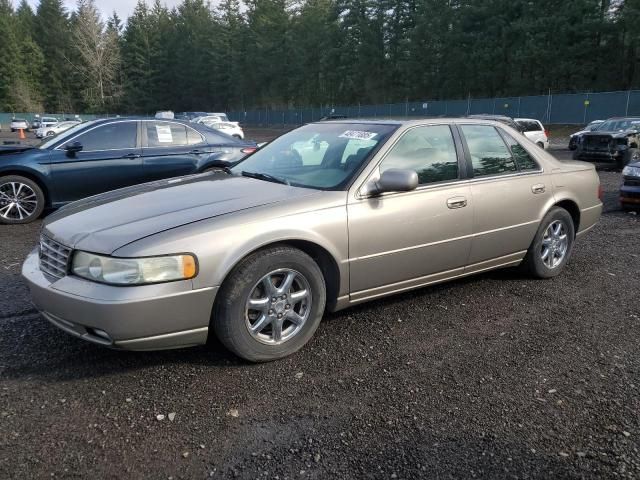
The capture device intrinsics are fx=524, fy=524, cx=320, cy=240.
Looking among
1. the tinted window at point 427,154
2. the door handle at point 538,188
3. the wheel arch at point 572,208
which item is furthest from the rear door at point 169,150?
the wheel arch at point 572,208

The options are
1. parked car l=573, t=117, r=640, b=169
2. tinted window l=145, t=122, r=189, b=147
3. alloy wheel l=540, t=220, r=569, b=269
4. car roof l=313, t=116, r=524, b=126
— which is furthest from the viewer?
parked car l=573, t=117, r=640, b=169

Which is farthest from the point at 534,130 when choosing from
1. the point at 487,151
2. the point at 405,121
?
the point at 405,121

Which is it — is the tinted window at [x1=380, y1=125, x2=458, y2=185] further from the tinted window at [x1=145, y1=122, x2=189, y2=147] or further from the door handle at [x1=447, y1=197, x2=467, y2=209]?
the tinted window at [x1=145, y1=122, x2=189, y2=147]

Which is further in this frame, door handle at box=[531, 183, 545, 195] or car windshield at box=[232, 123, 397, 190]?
door handle at box=[531, 183, 545, 195]

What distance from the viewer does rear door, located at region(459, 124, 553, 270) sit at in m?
4.31

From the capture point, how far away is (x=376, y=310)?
4.22 metres

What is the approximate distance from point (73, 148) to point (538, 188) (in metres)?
6.12

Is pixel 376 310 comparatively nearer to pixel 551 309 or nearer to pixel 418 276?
pixel 418 276

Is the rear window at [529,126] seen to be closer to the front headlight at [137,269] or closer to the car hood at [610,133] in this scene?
the car hood at [610,133]

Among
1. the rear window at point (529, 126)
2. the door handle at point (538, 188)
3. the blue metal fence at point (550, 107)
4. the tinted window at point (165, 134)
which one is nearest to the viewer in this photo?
the door handle at point (538, 188)

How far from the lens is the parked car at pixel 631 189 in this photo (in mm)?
8336

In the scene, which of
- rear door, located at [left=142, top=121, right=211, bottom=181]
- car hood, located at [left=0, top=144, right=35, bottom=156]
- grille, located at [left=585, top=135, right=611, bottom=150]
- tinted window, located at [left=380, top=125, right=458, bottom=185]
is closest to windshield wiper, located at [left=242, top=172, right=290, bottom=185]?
tinted window, located at [left=380, top=125, right=458, bottom=185]

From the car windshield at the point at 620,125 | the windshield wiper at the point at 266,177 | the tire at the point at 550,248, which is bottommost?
the tire at the point at 550,248

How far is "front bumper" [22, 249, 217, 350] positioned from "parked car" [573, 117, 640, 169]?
15.0 m
